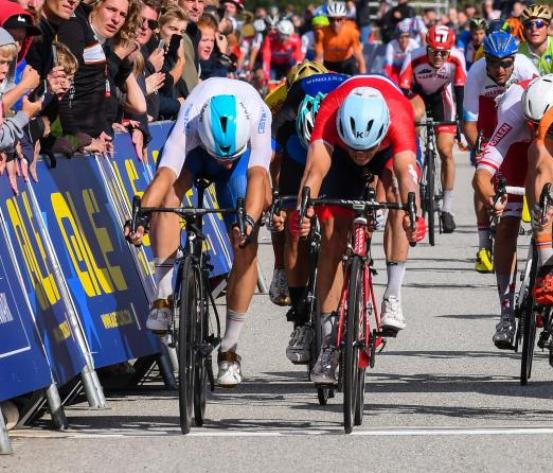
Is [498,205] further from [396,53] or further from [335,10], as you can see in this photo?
[396,53]

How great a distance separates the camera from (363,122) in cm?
924

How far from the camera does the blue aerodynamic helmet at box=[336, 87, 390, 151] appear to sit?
924cm

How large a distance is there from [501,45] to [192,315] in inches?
216

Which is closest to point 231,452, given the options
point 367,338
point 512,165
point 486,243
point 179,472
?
point 179,472

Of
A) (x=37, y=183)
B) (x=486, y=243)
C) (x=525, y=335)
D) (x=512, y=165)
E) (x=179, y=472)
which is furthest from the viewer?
(x=486, y=243)

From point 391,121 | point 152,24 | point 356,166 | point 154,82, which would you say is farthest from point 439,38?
point 391,121

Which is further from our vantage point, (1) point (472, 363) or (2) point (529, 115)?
(1) point (472, 363)

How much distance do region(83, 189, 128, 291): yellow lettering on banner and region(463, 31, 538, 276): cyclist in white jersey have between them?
3690mm

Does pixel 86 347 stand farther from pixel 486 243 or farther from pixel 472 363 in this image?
pixel 486 243

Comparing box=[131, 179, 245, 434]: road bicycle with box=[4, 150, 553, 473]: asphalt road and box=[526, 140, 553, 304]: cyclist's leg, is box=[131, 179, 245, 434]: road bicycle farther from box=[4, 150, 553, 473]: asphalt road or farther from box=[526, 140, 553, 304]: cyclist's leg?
box=[526, 140, 553, 304]: cyclist's leg

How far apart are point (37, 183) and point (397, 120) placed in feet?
6.36

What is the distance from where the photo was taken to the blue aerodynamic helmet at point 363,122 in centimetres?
924

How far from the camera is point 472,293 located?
15.5 meters

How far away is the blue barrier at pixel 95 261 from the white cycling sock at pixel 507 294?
2.13m
